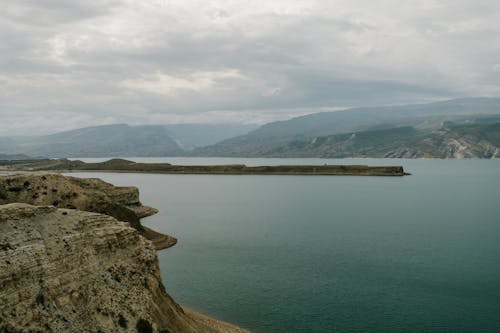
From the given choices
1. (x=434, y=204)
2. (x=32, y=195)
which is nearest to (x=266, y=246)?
(x=32, y=195)

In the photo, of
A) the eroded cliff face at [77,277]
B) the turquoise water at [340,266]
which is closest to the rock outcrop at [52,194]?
the turquoise water at [340,266]

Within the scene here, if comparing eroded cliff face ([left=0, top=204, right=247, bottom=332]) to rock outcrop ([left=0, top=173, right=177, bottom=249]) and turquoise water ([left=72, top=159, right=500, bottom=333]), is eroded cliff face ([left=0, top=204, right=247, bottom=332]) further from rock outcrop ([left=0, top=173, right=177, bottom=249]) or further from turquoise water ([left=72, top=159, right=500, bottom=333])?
rock outcrop ([left=0, top=173, right=177, bottom=249])

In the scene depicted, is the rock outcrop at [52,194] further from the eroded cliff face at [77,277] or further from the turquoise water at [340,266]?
the eroded cliff face at [77,277]

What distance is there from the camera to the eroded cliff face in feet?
85.0

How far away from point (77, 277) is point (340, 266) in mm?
39212

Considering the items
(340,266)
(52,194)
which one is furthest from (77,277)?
(340,266)

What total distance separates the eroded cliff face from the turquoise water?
12074mm

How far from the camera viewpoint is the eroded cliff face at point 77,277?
85.0ft

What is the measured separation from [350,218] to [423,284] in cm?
5285

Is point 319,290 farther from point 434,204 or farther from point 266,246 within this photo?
point 434,204

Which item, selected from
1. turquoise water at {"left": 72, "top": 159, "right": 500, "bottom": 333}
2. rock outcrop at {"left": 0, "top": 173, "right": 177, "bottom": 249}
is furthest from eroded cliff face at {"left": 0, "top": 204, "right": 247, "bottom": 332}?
rock outcrop at {"left": 0, "top": 173, "right": 177, "bottom": 249}

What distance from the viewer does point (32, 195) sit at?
61625 millimetres

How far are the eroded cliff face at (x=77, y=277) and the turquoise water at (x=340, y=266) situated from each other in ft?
39.6

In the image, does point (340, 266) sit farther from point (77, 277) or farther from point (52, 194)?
point (52, 194)
